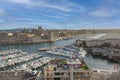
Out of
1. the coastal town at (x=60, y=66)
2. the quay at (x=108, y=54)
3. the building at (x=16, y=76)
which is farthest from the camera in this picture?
the quay at (x=108, y=54)

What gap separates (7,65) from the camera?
12477 mm

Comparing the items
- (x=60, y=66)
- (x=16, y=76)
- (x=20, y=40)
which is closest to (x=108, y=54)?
(x=60, y=66)

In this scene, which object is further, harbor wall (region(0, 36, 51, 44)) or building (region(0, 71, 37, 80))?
harbor wall (region(0, 36, 51, 44))

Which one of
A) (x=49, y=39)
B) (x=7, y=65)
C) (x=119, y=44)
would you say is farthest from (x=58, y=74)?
(x=49, y=39)

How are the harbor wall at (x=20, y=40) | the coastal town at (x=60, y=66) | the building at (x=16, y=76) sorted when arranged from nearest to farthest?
the coastal town at (x=60, y=66)
the building at (x=16, y=76)
the harbor wall at (x=20, y=40)

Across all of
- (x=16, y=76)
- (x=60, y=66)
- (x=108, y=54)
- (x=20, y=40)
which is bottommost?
(x=20, y=40)

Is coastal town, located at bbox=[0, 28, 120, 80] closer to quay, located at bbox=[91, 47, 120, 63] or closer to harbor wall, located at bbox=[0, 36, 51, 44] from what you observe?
quay, located at bbox=[91, 47, 120, 63]

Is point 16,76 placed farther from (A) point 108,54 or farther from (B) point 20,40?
(B) point 20,40

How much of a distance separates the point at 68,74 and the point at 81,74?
399 mm

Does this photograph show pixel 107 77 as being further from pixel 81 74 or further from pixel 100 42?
pixel 100 42

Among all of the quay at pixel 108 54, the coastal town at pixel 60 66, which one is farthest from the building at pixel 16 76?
the quay at pixel 108 54

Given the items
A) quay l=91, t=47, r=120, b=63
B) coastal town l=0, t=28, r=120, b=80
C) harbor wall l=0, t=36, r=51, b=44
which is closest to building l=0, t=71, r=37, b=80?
coastal town l=0, t=28, r=120, b=80

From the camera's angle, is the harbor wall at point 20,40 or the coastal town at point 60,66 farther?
the harbor wall at point 20,40

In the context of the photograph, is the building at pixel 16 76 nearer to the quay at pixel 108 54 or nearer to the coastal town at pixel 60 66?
the coastal town at pixel 60 66
